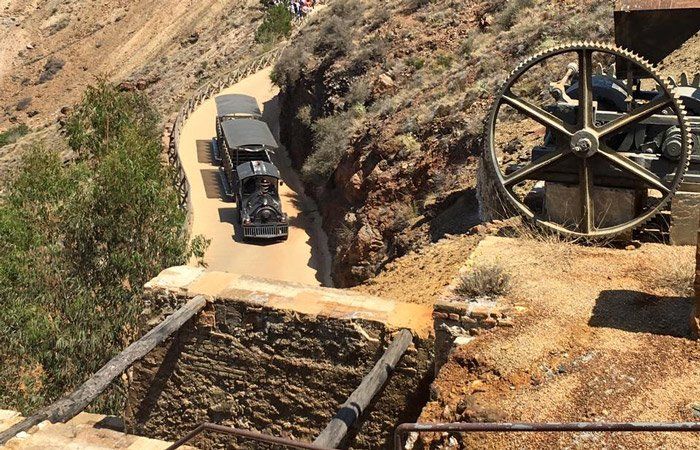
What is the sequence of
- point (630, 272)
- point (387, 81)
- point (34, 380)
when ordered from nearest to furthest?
1. point (630, 272)
2. point (34, 380)
3. point (387, 81)

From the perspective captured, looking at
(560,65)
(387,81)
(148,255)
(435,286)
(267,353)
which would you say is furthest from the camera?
(387,81)

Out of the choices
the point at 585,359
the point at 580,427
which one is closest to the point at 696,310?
the point at 585,359

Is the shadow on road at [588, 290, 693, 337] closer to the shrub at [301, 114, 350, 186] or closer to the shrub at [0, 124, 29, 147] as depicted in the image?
the shrub at [301, 114, 350, 186]

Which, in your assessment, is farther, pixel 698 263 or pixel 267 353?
pixel 267 353

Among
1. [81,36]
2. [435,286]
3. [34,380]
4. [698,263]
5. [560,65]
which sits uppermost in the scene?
[81,36]

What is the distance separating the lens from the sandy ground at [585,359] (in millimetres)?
6566

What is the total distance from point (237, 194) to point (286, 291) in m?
20.0

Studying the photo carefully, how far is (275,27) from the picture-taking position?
5281cm

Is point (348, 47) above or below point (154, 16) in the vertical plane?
below

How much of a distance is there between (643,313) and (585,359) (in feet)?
3.37

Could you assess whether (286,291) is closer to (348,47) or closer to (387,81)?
(387,81)

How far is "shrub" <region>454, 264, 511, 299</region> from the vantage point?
8.39 meters

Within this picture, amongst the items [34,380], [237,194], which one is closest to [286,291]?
[34,380]

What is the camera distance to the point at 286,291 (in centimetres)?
1055
